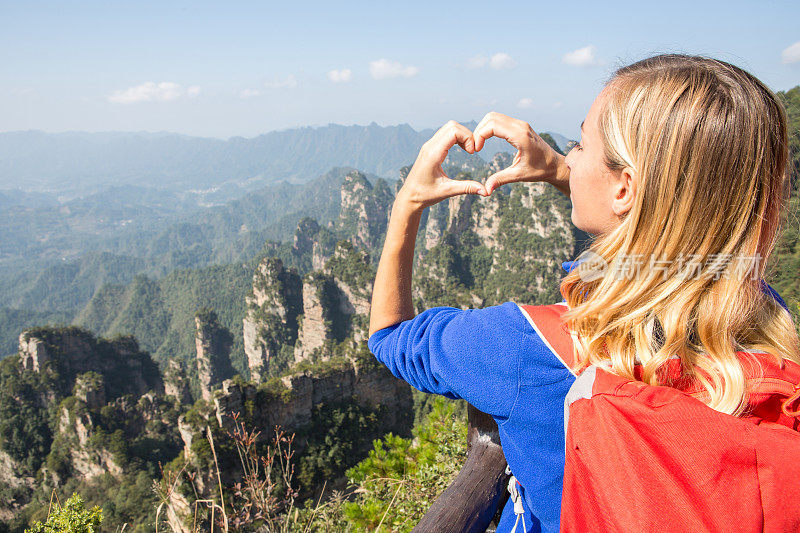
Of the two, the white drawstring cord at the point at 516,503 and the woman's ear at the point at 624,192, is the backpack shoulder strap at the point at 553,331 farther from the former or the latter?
the white drawstring cord at the point at 516,503

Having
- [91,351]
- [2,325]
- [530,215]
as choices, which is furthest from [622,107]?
[2,325]

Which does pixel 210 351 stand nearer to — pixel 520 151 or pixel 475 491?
pixel 475 491

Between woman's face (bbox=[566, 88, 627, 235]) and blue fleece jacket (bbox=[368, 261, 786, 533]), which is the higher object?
woman's face (bbox=[566, 88, 627, 235])

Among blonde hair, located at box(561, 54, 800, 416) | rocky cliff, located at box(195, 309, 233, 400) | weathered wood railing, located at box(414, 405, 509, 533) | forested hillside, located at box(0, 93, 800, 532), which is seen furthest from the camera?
rocky cliff, located at box(195, 309, 233, 400)

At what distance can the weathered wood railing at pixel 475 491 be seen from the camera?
1.59 m

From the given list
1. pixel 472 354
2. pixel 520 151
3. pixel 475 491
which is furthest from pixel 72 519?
pixel 520 151

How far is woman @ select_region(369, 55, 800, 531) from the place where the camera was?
3.07ft

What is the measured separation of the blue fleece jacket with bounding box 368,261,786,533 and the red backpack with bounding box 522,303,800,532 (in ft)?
0.44

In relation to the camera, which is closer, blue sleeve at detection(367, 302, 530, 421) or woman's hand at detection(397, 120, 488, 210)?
blue sleeve at detection(367, 302, 530, 421)

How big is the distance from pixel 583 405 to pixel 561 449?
25 centimetres

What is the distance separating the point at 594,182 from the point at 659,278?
0.32 meters

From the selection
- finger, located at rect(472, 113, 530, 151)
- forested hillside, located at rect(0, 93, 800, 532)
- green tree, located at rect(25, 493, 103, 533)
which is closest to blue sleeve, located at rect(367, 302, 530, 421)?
finger, located at rect(472, 113, 530, 151)

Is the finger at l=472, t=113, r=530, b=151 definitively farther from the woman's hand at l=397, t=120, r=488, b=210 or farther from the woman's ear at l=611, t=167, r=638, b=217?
the woman's ear at l=611, t=167, r=638, b=217

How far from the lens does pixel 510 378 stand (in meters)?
1.02
